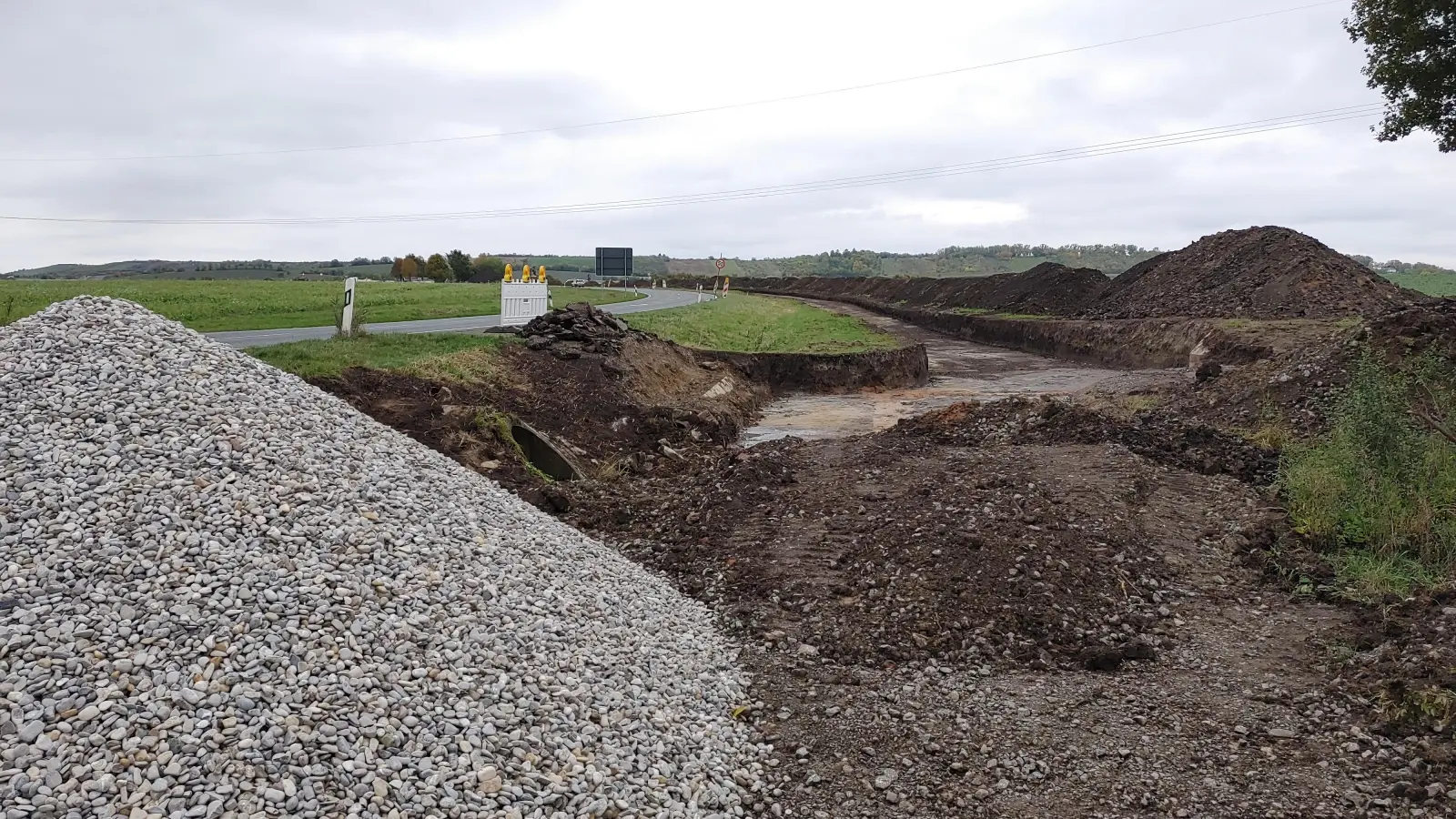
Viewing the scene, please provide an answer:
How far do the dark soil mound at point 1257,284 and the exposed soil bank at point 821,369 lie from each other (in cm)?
1282

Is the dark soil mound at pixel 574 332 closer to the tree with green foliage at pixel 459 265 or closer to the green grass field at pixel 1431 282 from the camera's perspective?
the green grass field at pixel 1431 282

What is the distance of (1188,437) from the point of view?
43.5 feet

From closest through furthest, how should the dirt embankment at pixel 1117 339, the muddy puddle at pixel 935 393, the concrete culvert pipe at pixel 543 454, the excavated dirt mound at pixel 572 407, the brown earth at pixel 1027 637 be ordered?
the brown earth at pixel 1027 637 → the excavated dirt mound at pixel 572 407 → the concrete culvert pipe at pixel 543 454 → the muddy puddle at pixel 935 393 → the dirt embankment at pixel 1117 339

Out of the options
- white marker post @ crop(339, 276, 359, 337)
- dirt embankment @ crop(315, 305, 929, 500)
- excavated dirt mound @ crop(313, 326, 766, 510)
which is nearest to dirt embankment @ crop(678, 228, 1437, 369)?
dirt embankment @ crop(315, 305, 929, 500)

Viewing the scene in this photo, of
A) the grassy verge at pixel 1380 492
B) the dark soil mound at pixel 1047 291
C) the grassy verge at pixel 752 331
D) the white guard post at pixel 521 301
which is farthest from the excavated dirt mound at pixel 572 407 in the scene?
the dark soil mound at pixel 1047 291

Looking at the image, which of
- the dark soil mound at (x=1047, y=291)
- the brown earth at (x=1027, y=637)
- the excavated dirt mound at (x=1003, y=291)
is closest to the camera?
the brown earth at (x=1027, y=637)

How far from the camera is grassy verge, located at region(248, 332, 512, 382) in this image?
12812mm

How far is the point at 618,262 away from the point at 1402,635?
67.4 m

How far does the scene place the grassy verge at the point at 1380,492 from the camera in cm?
818

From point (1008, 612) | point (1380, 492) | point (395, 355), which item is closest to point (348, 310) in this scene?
point (395, 355)

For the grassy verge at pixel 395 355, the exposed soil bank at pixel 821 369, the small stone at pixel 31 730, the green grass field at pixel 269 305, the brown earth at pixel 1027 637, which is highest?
the green grass field at pixel 269 305

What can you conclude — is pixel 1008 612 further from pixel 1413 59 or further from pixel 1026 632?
pixel 1413 59

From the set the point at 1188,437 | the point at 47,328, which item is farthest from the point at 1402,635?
the point at 47,328

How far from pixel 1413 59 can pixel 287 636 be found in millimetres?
18089
